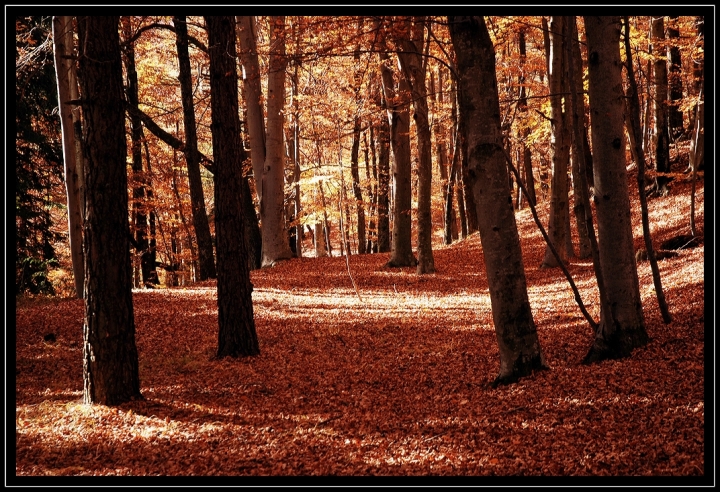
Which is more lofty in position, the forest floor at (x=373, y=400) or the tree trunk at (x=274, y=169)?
the tree trunk at (x=274, y=169)

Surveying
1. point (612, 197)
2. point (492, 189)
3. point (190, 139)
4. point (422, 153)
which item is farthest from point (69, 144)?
point (612, 197)

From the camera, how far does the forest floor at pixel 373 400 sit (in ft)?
14.8

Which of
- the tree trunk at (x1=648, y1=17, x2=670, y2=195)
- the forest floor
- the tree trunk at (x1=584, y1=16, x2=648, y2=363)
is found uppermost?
the tree trunk at (x1=648, y1=17, x2=670, y2=195)

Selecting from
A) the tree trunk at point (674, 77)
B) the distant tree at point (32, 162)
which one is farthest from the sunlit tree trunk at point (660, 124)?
the distant tree at point (32, 162)

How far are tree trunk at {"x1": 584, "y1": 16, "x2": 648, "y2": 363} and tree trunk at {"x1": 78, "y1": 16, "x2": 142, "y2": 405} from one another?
5.16 meters

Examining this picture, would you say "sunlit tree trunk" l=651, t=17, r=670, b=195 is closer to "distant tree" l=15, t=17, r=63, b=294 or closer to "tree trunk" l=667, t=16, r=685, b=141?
"tree trunk" l=667, t=16, r=685, b=141

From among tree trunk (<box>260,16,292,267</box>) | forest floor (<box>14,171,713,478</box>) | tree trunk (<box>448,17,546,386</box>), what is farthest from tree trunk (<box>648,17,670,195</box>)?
tree trunk (<box>448,17,546,386</box>)

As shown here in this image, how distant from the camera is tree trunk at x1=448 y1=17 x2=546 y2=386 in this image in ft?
18.8

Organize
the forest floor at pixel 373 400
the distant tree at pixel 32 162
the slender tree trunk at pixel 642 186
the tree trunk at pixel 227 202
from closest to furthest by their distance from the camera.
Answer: the forest floor at pixel 373 400 → the slender tree trunk at pixel 642 186 → the tree trunk at pixel 227 202 → the distant tree at pixel 32 162

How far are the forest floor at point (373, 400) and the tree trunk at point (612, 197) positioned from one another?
0.28m

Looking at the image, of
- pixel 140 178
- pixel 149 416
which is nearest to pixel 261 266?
pixel 140 178

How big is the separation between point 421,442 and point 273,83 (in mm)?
14081

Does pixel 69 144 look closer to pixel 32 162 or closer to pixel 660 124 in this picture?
pixel 32 162

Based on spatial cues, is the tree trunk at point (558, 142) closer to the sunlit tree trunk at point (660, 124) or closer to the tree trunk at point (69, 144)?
the sunlit tree trunk at point (660, 124)
